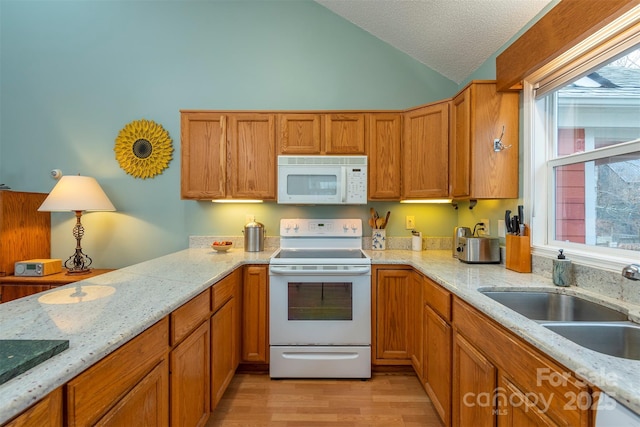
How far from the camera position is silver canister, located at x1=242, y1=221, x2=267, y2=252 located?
2.63 metres

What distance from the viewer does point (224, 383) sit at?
190 cm

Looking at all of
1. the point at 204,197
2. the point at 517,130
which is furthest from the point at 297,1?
the point at 517,130

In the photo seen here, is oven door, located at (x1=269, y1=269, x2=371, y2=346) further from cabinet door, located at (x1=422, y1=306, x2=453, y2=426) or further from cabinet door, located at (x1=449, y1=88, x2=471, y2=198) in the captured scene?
cabinet door, located at (x1=449, y1=88, x2=471, y2=198)

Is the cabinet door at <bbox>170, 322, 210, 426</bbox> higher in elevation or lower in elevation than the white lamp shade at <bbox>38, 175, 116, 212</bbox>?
lower

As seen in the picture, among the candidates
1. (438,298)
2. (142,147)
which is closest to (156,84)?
(142,147)

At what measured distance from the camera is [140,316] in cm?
102

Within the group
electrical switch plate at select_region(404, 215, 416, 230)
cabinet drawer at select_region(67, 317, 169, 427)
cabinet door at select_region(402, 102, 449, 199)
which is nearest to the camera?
cabinet drawer at select_region(67, 317, 169, 427)

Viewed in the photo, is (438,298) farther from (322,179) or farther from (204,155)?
(204,155)

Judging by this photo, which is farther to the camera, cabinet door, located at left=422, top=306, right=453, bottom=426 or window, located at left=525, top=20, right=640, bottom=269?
cabinet door, located at left=422, top=306, right=453, bottom=426

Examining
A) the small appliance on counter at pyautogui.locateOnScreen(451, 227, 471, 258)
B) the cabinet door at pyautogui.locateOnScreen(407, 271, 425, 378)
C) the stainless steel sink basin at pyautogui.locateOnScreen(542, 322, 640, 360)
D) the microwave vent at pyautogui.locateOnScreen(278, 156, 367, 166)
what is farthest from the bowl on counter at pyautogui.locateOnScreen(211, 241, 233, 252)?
the stainless steel sink basin at pyautogui.locateOnScreen(542, 322, 640, 360)

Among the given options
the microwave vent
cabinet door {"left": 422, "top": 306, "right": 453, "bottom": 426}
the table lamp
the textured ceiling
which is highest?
the textured ceiling

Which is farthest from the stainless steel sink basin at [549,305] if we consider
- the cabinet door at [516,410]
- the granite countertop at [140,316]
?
the cabinet door at [516,410]

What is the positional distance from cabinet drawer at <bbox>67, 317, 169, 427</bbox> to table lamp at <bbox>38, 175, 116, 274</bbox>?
1.95 m

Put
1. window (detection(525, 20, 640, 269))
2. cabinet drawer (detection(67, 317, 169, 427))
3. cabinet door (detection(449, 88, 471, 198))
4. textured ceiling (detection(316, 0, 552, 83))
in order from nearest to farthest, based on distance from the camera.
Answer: cabinet drawer (detection(67, 317, 169, 427)) < window (detection(525, 20, 640, 269)) < textured ceiling (detection(316, 0, 552, 83)) < cabinet door (detection(449, 88, 471, 198))
